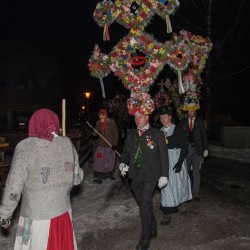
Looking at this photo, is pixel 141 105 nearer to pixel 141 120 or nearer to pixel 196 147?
pixel 141 120

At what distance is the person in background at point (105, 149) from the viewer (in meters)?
10.0

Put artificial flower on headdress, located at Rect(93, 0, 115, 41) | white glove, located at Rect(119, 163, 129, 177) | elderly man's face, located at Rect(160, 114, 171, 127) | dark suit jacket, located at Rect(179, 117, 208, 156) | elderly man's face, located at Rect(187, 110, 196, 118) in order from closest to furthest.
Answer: white glove, located at Rect(119, 163, 129, 177) < elderly man's face, located at Rect(160, 114, 171, 127) < dark suit jacket, located at Rect(179, 117, 208, 156) < elderly man's face, located at Rect(187, 110, 196, 118) < artificial flower on headdress, located at Rect(93, 0, 115, 41)

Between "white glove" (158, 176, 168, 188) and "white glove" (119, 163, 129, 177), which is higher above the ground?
"white glove" (119, 163, 129, 177)

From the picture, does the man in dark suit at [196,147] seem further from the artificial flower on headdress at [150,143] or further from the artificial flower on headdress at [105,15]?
the artificial flower on headdress at [105,15]

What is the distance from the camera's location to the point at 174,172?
6.32 metres

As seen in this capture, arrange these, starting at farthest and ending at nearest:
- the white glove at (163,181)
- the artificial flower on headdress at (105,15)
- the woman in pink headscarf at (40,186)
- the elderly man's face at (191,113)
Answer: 1. the artificial flower on headdress at (105,15)
2. the elderly man's face at (191,113)
3. the white glove at (163,181)
4. the woman in pink headscarf at (40,186)

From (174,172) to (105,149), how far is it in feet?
13.3

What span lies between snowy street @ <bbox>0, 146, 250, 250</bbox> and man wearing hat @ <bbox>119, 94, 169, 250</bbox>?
38 centimetres

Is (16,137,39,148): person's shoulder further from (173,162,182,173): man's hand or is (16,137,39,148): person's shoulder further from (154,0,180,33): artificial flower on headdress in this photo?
(154,0,180,33): artificial flower on headdress

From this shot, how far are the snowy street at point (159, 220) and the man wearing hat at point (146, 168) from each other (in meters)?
0.38

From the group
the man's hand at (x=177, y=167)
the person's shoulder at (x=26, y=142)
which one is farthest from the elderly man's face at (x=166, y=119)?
the person's shoulder at (x=26, y=142)

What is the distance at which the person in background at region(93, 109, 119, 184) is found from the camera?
1003 cm

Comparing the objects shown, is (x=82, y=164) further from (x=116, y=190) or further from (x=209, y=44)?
(x=209, y=44)

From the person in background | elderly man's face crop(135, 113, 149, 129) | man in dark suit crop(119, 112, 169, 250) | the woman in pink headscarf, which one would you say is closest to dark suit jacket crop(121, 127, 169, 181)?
man in dark suit crop(119, 112, 169, 250)
